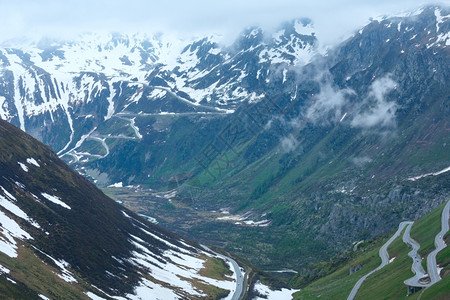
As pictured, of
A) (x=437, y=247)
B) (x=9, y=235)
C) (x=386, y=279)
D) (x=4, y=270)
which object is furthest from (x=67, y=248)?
(x=437, y=247)

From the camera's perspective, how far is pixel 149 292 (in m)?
141

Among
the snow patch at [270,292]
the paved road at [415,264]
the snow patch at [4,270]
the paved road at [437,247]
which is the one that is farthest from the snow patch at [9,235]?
the snow patch at [270,292]

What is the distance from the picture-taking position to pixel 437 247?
131000 mm

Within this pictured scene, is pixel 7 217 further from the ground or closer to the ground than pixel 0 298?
further from the ground

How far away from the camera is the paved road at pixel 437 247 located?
10547cm

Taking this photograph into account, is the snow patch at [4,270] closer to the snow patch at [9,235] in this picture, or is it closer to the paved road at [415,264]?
the snow patch at [9,235]

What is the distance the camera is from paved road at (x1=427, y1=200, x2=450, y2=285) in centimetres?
10547

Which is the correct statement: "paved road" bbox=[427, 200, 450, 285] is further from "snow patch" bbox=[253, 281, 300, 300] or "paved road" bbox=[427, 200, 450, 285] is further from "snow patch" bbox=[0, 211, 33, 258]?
"snow patch" bbox=[0, 211, 33, 258]

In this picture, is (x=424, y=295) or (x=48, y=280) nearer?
(x=424, y=295)

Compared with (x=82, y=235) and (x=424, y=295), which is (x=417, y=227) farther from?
(x=82, y=235)

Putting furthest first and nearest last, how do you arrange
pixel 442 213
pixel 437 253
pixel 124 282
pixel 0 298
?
pixel 442 213 < pixel 124 282 < pixel 437 253 < pixel 0 298

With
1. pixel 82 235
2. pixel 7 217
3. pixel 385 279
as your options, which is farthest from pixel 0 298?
pixel 385 279

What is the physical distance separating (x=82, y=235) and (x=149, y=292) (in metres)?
27.5

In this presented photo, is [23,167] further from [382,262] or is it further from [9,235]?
[382,262]
